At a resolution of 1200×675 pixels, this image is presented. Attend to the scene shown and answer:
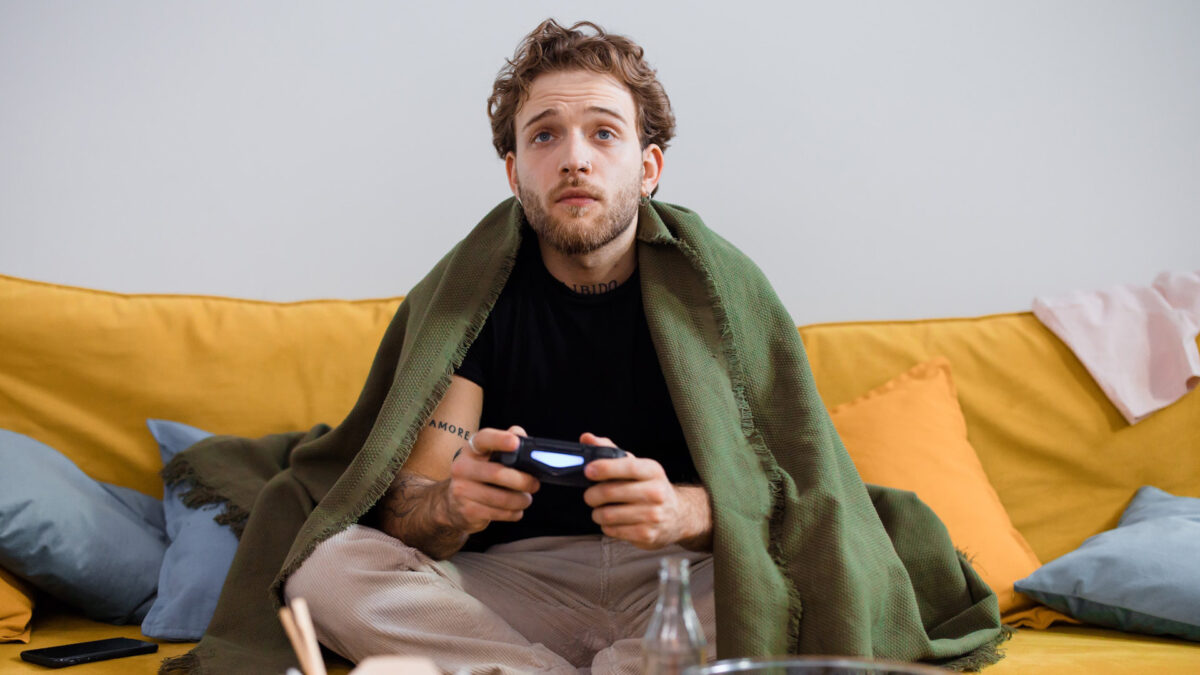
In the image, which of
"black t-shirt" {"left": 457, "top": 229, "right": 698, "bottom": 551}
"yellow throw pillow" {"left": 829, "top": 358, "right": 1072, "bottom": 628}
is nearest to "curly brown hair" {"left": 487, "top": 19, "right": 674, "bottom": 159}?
"black t-shirt" {"left": 457, "top": 229, "right": 698, "bottom": 551}

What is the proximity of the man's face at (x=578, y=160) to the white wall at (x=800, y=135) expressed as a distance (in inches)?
25.2

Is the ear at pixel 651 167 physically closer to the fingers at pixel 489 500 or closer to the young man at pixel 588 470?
the young man at pixel 588 470

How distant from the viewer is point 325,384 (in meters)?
1.89

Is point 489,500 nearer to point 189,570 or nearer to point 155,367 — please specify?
point 189,570

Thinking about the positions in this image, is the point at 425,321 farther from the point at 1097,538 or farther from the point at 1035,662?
the point at 1097,538

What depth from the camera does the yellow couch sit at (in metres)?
1.78

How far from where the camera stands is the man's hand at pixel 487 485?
117 cm

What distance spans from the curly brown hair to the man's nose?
16 cm

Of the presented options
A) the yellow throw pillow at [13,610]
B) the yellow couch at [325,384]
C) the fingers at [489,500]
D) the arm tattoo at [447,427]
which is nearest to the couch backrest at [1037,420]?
the yellow couch at [325,384]

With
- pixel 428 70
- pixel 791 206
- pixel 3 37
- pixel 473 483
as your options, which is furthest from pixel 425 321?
pixel 3 37

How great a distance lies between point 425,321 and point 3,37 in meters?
1.44

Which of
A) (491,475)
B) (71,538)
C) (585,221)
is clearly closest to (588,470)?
(491,475)

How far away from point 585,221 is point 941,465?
845mm

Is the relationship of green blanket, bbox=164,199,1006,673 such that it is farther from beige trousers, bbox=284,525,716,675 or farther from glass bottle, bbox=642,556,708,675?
glass bottle, bbox=642,556,708,675
